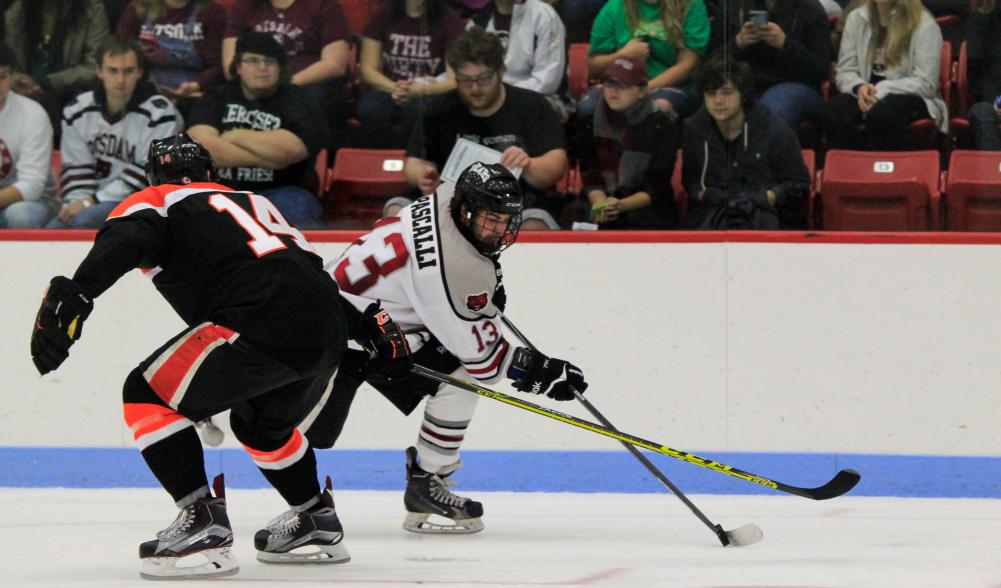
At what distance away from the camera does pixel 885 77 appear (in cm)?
487

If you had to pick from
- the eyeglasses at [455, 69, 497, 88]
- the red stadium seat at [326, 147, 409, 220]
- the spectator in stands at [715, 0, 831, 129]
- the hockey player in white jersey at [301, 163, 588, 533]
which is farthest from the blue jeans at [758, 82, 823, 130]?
the hockey player in white jersey at [301, 163, 588, 533]

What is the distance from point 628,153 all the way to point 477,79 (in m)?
0.62

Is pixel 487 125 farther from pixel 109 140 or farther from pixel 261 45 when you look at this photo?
pixel 109 140

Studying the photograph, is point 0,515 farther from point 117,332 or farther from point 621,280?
point 621,280

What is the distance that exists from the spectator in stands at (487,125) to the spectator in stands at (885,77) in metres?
1.00

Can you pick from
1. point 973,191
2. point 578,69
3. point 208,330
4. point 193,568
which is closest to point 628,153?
point 578,69

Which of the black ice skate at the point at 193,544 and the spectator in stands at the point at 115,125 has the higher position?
the spectator in stands at the point at 115,125

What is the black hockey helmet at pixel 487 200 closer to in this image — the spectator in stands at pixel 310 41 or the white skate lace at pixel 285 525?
the white skate lace at pixel 285 525

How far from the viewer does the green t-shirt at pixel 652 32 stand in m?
4.88

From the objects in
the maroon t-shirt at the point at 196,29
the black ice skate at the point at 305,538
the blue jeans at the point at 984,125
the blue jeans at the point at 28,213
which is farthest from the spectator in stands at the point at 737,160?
the blue jeans at the point at 28,213

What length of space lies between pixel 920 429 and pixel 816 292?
57 cm

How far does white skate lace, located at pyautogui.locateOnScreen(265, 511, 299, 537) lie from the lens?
3.35m

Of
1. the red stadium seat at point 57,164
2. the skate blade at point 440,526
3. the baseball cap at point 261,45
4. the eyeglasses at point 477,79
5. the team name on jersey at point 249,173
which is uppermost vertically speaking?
the baseball cap at point 261,45

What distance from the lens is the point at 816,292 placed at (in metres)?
4.60
